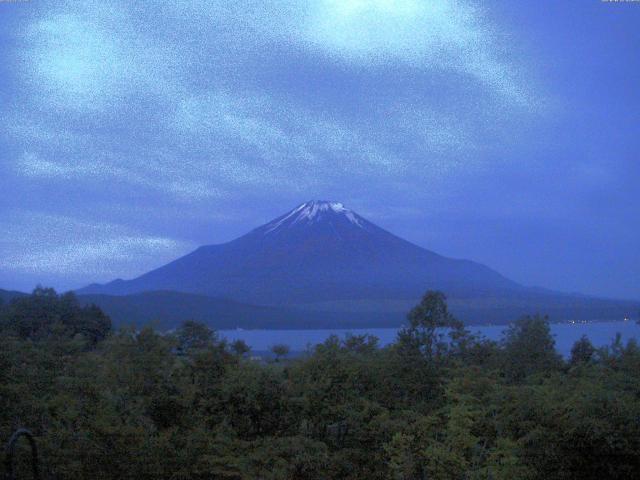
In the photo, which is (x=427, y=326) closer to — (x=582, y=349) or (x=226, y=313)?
(x=582, y=349)

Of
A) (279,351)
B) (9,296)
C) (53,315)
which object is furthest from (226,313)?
(279,351)

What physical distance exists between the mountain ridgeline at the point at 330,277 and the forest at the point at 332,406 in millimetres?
13453

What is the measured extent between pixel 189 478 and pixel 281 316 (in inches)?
826

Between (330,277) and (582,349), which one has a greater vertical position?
(330,277)

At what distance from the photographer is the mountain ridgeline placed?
26.8 meters

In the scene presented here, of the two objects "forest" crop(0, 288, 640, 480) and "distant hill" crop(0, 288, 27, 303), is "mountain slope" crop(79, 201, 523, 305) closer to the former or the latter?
"distant hill" crop(0, 288, 27, 303)

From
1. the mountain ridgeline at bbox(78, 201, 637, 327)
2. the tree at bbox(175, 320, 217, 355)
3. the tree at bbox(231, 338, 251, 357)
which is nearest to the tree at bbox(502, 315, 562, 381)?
the tree at bbox(231, 338, 251, 357)

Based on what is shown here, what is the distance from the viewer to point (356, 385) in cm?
680

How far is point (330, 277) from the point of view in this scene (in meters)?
36.2

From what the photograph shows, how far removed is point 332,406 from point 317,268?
104 feet

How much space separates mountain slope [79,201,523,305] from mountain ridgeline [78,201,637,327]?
0.06 meters

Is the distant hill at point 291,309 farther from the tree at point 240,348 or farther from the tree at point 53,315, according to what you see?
the tree at point 240,348

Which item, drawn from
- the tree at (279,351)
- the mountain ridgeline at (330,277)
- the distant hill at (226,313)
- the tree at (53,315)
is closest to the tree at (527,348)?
the tree at (279,351)

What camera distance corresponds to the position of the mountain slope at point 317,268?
1286 inches
